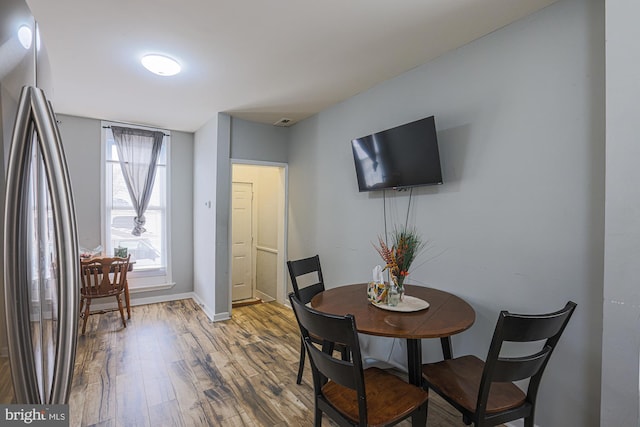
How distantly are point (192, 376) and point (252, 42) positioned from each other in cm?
266

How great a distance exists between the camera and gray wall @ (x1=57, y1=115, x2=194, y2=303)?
13.0 feet

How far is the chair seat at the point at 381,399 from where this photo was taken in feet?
4.45

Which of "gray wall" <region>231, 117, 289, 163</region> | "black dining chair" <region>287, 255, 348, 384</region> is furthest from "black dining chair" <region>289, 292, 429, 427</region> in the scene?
"gray wall" <region>231, 117, 289, 163</region>

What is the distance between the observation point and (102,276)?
11.4ft

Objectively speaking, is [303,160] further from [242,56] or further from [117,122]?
[117,122]

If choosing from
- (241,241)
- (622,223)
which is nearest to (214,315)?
(241,241)

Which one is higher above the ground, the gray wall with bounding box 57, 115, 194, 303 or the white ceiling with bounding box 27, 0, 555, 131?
the white ceiling with bounding box 27, 0, 555, 131

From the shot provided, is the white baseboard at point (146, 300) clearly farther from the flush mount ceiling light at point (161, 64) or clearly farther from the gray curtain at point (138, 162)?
the flush mount ceiling light at point (161, 64)

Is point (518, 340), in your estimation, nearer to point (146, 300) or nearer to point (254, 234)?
point (254, 234)

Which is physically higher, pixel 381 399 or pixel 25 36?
pixel 25 36

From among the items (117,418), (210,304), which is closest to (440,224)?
(117,418)

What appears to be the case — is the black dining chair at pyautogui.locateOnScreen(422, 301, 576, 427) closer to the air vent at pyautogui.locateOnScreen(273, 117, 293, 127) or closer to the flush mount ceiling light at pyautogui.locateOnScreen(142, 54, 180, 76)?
the flush mount ceiling light at pyautogui.locateOnScreen(142, 54, 180, 76)

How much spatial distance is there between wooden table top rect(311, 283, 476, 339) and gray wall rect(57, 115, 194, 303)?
3324 mm

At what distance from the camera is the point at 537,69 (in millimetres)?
1793
